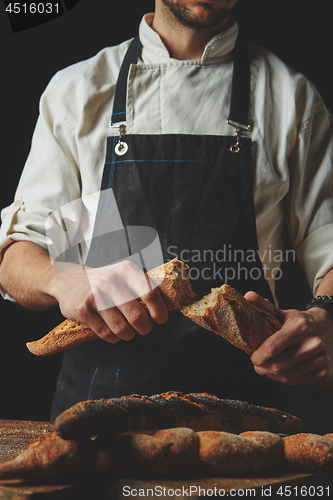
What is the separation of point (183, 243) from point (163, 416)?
0.71m

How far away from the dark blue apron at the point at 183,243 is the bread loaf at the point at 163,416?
0.33 meters

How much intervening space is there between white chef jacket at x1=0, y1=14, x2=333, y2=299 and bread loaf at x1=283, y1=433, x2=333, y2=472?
81 cm

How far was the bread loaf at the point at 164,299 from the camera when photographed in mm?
1165

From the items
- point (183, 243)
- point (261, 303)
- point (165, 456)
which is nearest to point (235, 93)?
point (183, 243)

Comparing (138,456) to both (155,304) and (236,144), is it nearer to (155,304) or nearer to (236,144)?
(155,304)

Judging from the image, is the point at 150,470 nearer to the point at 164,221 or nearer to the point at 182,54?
the point at 164,221

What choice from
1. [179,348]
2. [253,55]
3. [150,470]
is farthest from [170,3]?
[150,470]

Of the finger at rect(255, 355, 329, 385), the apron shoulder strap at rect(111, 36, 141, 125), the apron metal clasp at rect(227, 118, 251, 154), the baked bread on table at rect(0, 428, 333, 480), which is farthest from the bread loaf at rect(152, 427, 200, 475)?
the apron shoulder strap at rect(111, 36, 141, 125)

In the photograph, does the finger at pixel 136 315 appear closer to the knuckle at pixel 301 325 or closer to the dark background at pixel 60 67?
the knuckle at pixel 301 325

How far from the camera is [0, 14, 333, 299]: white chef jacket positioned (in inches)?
64.2

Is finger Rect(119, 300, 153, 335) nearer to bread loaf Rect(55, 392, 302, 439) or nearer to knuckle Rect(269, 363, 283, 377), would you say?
bread loaf Rect(55, 392, 302, 439)

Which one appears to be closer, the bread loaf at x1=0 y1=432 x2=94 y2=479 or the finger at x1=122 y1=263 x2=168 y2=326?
the bread loaf at x1=0 y1=432 x2=94 y2=479

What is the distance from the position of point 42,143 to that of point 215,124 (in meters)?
0.65

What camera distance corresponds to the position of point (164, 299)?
1183 millimetres
